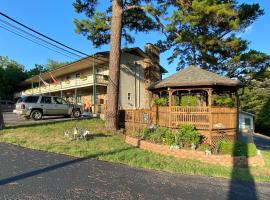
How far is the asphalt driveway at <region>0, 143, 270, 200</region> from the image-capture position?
264 inches

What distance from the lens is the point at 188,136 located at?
14.5 m

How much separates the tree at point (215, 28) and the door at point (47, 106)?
1042 cm

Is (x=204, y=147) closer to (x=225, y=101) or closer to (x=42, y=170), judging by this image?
(x=225, y=101)

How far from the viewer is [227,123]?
1577cm

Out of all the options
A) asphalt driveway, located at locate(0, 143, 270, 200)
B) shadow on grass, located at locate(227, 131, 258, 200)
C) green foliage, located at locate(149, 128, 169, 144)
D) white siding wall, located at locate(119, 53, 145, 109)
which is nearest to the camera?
asphalt driveway, located at locate(0, 143, 270, 200)

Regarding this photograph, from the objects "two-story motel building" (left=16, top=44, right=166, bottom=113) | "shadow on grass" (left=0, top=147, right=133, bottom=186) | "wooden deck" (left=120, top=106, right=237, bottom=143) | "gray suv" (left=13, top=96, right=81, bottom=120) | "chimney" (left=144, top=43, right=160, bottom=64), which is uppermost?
"chimney" (left=144, top=43, right=160, bottom=64)

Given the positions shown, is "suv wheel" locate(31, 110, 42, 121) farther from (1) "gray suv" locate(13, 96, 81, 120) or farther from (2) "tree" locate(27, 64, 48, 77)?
(2) "tree" locate(27, 64, 48, 77)

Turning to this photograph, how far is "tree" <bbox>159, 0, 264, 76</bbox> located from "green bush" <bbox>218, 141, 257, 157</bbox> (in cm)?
807

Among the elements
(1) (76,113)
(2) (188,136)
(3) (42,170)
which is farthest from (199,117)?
(1) (76,113)

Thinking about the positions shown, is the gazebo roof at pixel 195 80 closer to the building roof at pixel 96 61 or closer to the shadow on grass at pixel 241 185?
the shadow on grass at pixel 241 185

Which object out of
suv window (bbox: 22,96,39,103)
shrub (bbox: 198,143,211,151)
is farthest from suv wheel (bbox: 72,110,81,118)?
shrub (bbox: 198,143,211,151)

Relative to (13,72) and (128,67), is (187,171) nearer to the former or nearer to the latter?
(128,67)

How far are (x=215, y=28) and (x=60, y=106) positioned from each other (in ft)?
44.9

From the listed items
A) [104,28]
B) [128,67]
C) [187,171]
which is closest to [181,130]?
[187,171]
